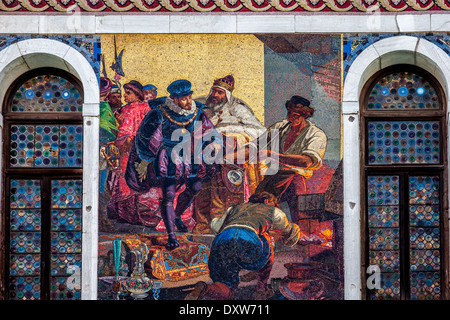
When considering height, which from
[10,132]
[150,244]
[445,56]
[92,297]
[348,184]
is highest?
[445,56]

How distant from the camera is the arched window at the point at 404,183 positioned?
10.4 m

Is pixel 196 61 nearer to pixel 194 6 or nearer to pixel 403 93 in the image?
pixel 194 6

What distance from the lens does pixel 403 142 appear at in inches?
415

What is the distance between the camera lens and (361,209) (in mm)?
10391

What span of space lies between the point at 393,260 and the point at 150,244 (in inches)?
121

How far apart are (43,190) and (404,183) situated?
4.61 m

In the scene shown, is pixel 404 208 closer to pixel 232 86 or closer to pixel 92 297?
pixel 232 86

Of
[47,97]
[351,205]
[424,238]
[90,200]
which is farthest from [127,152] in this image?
[424,238]

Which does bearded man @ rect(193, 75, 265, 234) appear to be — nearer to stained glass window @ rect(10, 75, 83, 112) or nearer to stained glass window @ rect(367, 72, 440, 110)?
stained glass window @ rect(367, 72, 440, 110)

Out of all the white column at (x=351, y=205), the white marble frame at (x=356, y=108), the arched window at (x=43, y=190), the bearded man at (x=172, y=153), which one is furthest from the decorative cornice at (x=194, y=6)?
the white column at (x=351, y=205)

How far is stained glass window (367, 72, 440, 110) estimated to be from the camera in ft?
34.7

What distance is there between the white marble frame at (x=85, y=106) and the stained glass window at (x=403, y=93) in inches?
140

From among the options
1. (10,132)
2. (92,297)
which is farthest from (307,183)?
(10,132)

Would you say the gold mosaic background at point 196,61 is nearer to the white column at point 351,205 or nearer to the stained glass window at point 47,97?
the stained glass window at point 47,97
